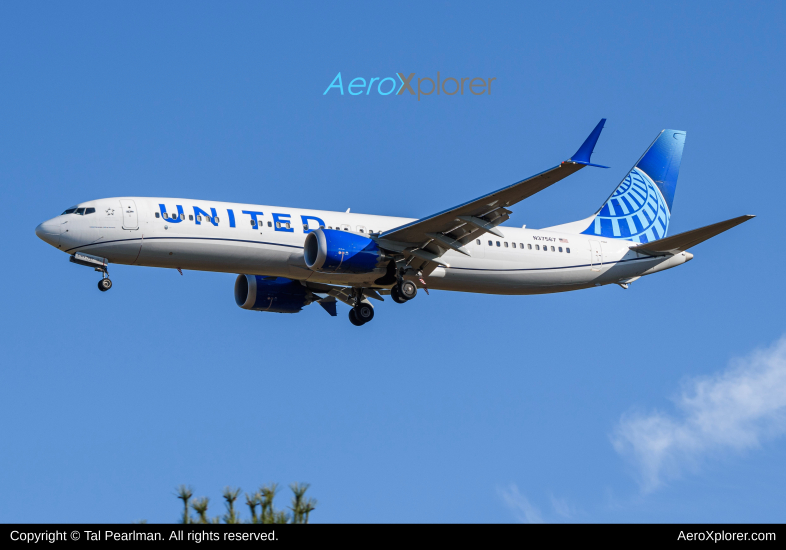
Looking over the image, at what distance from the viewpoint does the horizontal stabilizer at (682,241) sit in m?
34.8

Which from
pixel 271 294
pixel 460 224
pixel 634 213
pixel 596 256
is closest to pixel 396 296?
pixel 460 224

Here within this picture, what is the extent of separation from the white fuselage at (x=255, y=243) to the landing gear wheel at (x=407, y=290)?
3.29 feet

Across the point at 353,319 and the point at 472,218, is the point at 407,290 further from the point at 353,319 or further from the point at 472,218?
the point at 353,319

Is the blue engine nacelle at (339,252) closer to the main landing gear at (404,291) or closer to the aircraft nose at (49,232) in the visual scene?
the main landing gear at (404,291)

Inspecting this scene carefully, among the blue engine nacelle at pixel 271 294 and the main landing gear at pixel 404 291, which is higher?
the blue engine nacelle at pixel 271 294

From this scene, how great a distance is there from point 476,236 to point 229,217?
28.5 ft

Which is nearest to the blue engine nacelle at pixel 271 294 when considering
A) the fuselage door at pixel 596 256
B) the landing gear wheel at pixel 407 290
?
the landing gear wheel at pixel 407 290

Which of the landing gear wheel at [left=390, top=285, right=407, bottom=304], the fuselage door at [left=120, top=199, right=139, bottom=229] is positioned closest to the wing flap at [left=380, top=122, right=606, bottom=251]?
the landing gear wheel at [left=390, top=285, right=407, bottom=304]

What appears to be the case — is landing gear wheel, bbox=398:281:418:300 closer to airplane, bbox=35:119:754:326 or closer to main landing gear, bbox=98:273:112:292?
airplane, bbox=35:119:754:326

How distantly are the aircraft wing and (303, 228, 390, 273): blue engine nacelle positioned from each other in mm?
795

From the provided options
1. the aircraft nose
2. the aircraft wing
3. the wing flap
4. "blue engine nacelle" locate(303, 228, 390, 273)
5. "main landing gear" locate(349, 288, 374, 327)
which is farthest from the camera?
"main landing gear" locate(349, 288, 374, 327)

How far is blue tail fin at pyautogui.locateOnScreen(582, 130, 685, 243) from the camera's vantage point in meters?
41.7
